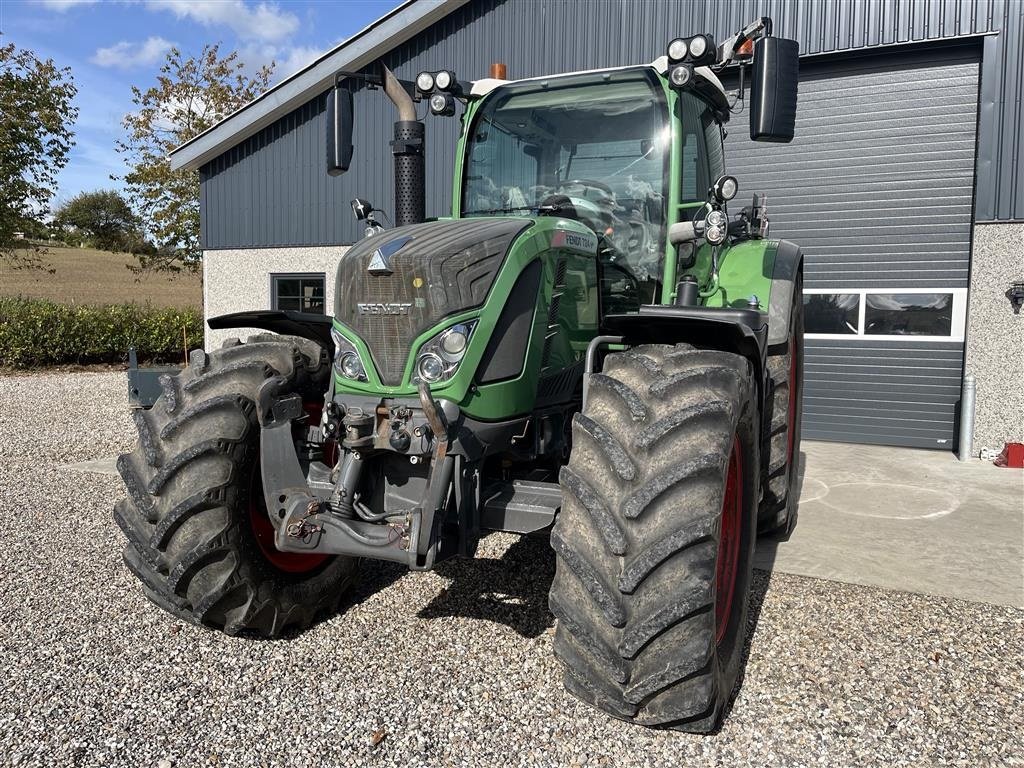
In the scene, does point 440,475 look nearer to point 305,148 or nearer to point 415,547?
point 415,547

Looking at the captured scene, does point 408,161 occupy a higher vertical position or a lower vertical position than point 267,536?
higher

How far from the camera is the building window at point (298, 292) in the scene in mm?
11273

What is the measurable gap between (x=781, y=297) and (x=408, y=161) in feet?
7.10

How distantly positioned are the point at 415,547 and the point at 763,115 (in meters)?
2.16

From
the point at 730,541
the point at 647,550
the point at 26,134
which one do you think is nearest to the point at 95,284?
the point at 26,134

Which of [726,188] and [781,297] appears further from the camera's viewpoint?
[781,297]

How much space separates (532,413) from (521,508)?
43 cm

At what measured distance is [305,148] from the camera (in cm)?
1084

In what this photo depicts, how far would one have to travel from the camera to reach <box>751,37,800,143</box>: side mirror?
3.09m

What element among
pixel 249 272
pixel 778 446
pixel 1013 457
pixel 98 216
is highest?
pixel 98 216

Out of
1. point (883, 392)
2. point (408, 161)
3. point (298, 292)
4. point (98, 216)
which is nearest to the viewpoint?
point (408, 161)

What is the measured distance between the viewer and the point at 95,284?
36062mm

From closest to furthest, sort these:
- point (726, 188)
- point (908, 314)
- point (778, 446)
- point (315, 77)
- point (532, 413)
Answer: point (532, 413) → point (726, 188) → point (778, 446) → point (908, 314) → point (315, 77)

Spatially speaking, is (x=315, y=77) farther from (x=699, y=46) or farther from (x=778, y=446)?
(x=778, y=446)
